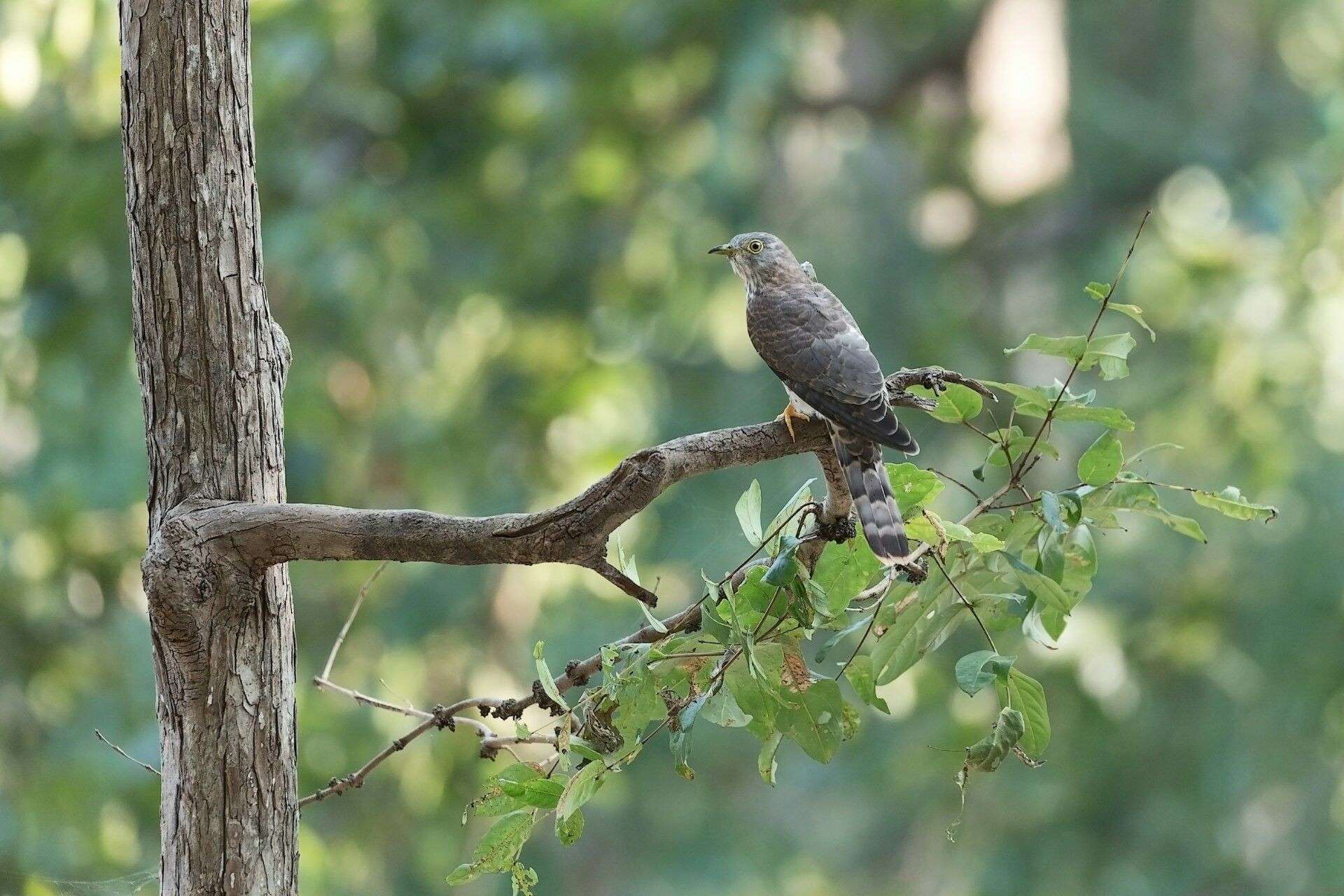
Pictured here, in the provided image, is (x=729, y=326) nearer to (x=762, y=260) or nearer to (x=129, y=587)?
(x=129, y=587)

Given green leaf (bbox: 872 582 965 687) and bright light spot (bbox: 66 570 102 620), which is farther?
bright light spot (bbox: 66 570 102 620)

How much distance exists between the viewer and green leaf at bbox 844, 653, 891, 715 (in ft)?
5.10

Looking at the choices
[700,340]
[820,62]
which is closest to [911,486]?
[700,340]

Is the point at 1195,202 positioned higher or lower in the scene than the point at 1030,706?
higher

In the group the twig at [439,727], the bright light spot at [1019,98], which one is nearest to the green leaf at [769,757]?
the twig at [439,727]

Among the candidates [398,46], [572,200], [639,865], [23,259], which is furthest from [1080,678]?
[23,259]

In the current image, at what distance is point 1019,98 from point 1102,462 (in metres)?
6.48

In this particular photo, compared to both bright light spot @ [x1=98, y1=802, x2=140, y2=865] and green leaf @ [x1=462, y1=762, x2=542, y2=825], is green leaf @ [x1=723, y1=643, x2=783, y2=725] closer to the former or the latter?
green leaf @ [x1=462, y1=762, x2=542, y2=825]

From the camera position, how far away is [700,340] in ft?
25.0

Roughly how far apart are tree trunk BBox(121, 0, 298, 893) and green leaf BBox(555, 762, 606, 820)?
362mm

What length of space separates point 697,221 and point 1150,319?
2.32m

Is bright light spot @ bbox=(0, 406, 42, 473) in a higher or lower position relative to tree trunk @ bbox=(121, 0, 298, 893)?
lower

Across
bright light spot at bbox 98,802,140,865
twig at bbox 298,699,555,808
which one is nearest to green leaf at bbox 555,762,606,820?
twig at bbox 298,699,555,808

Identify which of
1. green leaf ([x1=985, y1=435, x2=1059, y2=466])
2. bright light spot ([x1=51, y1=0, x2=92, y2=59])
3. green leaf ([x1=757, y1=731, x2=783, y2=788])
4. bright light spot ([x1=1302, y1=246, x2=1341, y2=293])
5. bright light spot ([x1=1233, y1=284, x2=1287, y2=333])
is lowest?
bright light spot ([x1=1233, y1=284, x2=1287, y2=333])
